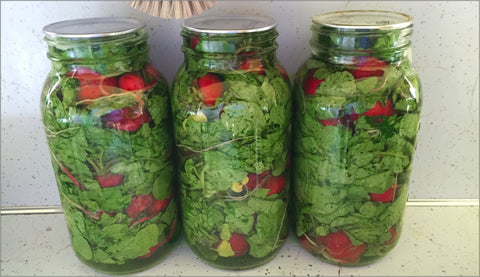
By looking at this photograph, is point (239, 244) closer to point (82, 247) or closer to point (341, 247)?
point (341, 247)

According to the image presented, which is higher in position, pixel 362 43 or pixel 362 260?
pixel 362 43

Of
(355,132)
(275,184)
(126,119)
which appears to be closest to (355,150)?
(355,132)

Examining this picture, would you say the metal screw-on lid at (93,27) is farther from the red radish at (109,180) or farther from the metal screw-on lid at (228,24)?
the red radish at (109,180)

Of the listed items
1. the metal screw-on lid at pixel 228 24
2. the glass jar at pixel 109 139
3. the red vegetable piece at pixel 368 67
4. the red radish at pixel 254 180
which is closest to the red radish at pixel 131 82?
the glass jar at pixel 109 139

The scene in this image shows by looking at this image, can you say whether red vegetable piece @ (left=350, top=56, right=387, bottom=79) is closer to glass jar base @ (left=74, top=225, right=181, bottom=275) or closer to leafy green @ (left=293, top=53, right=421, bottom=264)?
leafy green @ (left=293, top=53, right=421, bottom=264)

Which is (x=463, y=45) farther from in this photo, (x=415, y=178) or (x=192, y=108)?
(x=192, y=108)
